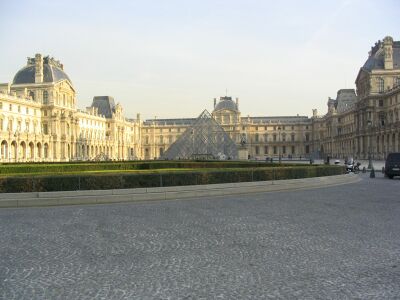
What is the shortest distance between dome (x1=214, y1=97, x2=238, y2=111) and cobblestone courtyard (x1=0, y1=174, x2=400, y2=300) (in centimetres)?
11030

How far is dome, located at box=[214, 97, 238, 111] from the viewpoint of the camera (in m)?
122

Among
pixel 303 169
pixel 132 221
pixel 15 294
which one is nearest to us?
pixel 15 294

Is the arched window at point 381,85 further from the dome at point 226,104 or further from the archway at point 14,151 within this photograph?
the archway at point 14,151

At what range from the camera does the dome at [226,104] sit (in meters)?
122

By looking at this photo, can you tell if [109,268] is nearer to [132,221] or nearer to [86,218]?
[132,221]

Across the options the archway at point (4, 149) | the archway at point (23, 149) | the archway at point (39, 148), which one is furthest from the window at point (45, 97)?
the archway at point (4, 149)

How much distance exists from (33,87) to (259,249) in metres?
79.1

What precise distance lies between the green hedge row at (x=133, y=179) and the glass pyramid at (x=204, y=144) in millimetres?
33020

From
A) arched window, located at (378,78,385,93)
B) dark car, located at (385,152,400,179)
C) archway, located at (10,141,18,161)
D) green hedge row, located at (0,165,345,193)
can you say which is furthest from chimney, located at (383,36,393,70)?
archway, located at (10,141,18,161)

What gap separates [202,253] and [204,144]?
46782mm

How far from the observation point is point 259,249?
7391 millimetres

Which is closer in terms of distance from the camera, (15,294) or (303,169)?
(15,294)

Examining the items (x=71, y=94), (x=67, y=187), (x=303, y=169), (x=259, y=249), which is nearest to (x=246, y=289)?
(x=259, y=249)

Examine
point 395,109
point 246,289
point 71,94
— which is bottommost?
point 246,289
